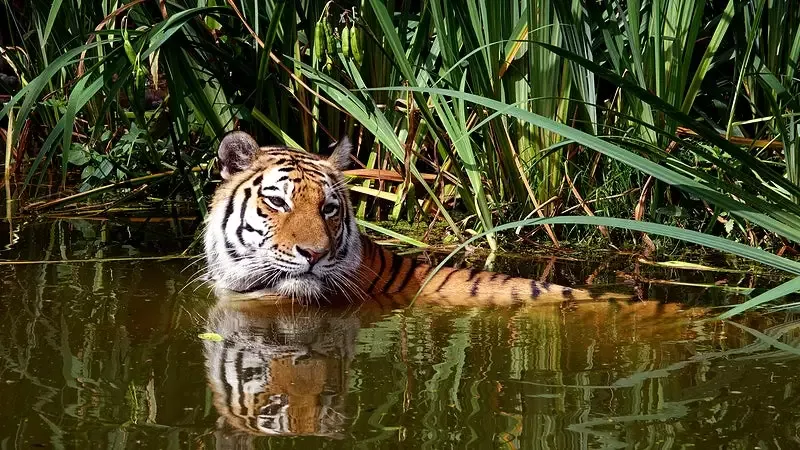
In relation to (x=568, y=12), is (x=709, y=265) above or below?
below

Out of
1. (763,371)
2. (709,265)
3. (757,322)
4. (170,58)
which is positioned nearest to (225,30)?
(170,58)

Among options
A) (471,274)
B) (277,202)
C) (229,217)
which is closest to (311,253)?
(277,202)

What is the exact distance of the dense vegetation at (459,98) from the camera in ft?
14.5

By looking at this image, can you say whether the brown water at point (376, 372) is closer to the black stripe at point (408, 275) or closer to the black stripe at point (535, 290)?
the black stripe at point (535, 290)

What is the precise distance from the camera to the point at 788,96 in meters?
4.20

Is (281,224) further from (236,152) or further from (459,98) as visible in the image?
(459,98)

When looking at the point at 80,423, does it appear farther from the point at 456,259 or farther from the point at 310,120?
the point at 310,120

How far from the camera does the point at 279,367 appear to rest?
2.96 m

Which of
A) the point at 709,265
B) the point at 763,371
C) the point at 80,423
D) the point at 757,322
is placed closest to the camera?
the point at 80,423

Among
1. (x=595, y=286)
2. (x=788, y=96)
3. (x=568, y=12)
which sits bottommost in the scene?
(x=595, y=286)

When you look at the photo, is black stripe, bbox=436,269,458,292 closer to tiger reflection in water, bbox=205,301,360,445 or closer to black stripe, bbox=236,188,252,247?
tiger reflection in water, bbox=205,301,360,445

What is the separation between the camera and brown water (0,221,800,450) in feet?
7.69

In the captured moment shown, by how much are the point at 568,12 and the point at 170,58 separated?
1.66 m

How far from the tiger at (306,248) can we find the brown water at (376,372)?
0.44 ft
